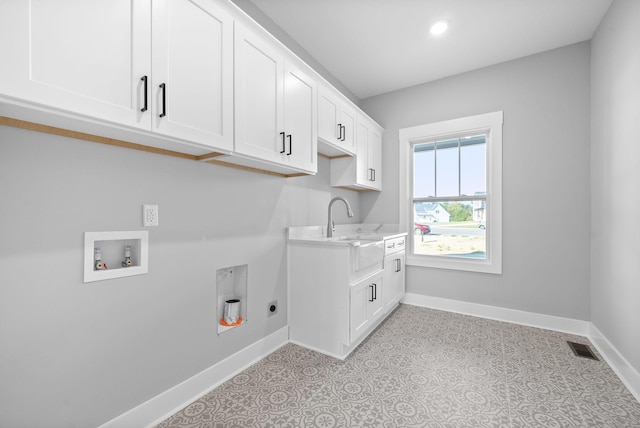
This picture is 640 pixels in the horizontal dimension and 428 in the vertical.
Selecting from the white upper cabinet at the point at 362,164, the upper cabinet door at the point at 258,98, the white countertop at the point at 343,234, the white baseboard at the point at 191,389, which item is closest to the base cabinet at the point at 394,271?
the white countertop at the point at 343,234

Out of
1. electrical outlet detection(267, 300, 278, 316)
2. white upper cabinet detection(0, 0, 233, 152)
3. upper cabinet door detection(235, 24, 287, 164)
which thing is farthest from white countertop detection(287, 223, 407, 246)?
white upper cabinet detection(0, 0, 233, 152)

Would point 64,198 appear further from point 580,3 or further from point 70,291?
point 580,3

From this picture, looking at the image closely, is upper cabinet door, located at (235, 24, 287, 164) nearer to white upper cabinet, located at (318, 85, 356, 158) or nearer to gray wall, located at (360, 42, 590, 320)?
white upper cabinet, located at (318, 85, 356, 158)

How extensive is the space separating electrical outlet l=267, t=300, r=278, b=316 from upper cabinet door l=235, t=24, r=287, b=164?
4.00 ft

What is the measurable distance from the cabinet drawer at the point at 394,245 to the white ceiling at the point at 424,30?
1.99 meters

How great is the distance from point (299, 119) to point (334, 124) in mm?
599

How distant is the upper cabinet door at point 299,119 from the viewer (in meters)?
2.02

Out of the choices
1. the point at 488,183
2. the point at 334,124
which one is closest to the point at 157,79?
the point at 334,124

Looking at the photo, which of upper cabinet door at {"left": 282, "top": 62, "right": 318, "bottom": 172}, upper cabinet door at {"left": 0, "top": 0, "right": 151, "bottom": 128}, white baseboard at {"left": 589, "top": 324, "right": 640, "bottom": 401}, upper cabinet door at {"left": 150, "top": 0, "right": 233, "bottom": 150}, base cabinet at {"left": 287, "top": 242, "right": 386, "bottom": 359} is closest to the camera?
upper cabinet door at {"left": 0, "top": 0, "right": 151, "bottom": 128}

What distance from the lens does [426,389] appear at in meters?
1.81

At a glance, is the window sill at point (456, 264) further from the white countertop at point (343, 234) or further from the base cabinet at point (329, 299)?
the base cabinet at point (329, 299)

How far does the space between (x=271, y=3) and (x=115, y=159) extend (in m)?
1.78

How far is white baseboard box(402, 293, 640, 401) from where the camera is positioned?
1881 millimetres

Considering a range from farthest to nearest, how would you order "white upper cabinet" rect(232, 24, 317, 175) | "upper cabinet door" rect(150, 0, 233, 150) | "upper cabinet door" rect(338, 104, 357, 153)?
"upper cabinet door" rect(338, 104, 357, 153), "white upper cabinet" rect(232, 24, 317, 175), "upper cabinet door" rect(150, 0, 233, 150)
